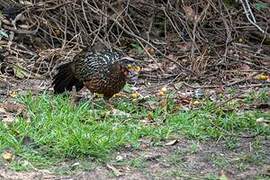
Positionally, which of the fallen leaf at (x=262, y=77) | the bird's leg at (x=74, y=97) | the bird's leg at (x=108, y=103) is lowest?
the fallen leaf at (x=262, y=77)

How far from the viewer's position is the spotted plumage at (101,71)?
20.4ft

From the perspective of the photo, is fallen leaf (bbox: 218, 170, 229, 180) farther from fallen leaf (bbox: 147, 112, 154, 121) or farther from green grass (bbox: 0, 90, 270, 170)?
fallen leaf (bbox: 147, 112, 154, 121)

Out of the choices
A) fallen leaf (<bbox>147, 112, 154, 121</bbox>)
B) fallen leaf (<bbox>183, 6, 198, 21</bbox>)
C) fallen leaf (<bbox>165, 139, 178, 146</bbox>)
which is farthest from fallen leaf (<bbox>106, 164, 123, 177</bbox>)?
fallen leaf (<bbox>183, 6, 198, 21</bbox>)

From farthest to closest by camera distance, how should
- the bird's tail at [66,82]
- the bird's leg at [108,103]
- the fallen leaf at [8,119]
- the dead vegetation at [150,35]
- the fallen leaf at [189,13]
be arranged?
the fallen leaf at [189,13] → the dead vegetation at [150,35] → the bird's tail at [66,82] → the bird's leg at [108,103] → the fallen leaf at [8,119]

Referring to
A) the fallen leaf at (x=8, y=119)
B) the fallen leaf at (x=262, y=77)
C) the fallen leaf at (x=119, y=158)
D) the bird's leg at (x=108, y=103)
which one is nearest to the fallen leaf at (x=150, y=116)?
the bird's leg at (x=108, y=103)

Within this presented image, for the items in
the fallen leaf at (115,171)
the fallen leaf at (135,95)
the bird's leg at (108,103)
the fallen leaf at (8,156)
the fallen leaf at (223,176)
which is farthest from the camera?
the fallen leaf at (135,95)

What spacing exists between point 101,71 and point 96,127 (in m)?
1.08

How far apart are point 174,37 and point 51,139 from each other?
477cm

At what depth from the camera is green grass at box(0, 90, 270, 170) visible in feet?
15.7

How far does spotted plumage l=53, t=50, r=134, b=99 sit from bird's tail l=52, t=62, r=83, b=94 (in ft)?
0.19

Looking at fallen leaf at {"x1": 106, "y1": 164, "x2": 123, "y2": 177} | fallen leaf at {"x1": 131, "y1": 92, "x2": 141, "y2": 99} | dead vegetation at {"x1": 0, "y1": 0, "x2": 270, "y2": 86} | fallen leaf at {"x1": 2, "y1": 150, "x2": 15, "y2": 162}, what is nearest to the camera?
fallen leaf at {"x1": 106, "y1": 164, "x2": 123, "y2": 177}

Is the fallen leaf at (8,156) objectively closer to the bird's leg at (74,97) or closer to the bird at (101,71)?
the bird's leg at (74,97)

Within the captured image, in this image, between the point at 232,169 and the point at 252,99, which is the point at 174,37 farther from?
the point at 232,169

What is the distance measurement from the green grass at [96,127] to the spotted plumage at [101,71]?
0.17 metres
